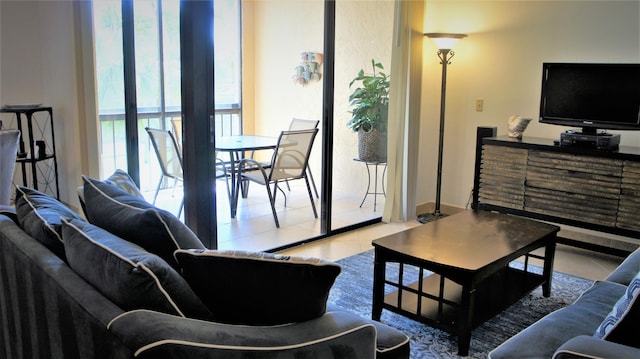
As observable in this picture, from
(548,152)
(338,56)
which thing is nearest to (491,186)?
(548,152)

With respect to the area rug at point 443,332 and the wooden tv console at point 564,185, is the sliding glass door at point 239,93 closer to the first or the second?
the area rug at point 443,332

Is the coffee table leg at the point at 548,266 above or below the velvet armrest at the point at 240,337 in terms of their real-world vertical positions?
below

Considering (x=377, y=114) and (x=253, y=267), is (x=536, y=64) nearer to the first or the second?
(x=377, y=114)

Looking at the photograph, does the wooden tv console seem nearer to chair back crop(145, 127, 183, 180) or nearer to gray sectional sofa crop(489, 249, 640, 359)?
gray sectional sofa crop(489, 249, 640, 359)

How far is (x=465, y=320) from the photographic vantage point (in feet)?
8.59

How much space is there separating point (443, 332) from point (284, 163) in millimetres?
2304

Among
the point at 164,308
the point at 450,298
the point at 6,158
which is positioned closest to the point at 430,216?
the point at 450,298

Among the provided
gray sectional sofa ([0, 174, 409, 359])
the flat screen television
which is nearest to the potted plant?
the flat screen television

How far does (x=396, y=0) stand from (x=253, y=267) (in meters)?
3.92

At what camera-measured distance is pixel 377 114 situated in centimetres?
520

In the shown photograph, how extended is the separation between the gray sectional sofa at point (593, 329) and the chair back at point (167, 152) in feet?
8.34

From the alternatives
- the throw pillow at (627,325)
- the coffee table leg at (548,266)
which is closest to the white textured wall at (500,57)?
the coffee table leg at (548,266)

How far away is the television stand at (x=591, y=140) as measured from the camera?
3885 mm

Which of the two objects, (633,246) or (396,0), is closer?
(633,246)
